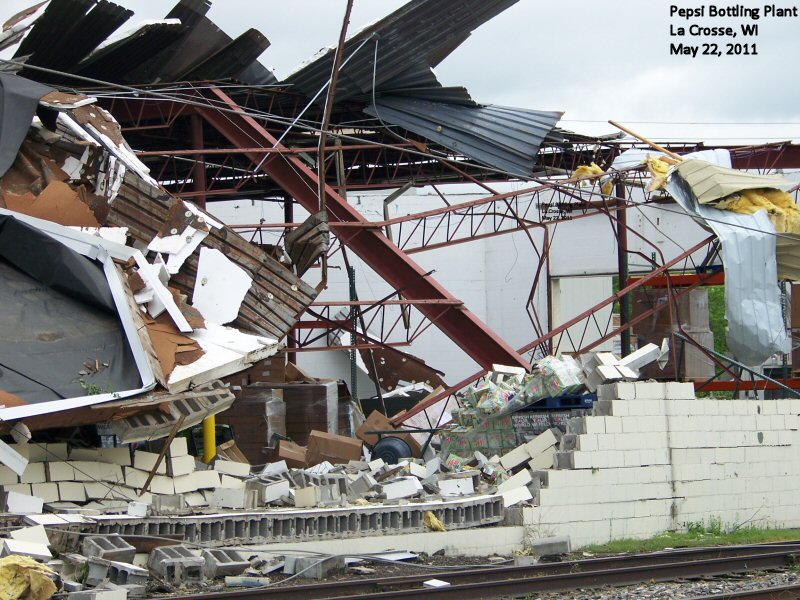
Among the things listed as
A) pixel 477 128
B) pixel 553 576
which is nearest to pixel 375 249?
pixel 477 128

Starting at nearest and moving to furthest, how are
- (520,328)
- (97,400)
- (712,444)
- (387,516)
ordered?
(97,400) < (387,516) < (712,444) < (520,328)

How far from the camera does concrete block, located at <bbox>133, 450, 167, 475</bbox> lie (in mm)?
13438

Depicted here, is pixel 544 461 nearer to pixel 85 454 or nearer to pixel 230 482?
pixel 230 482

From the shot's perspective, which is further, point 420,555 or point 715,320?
point 715,320

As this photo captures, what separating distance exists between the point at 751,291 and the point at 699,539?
7578mm

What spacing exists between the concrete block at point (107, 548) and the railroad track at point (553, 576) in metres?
1.32

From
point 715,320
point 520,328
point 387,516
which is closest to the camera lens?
point 387,516

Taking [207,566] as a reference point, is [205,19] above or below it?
above

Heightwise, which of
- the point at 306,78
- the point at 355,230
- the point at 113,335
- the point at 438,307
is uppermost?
the point at 306,78

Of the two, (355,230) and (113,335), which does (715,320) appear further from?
(113,335)

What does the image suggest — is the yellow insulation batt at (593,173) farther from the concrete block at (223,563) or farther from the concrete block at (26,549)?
the concrete block at (26,549)

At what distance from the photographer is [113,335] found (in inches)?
521

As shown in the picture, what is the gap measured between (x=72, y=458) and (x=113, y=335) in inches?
62.5

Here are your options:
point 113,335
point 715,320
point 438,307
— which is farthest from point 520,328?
point 113,335
